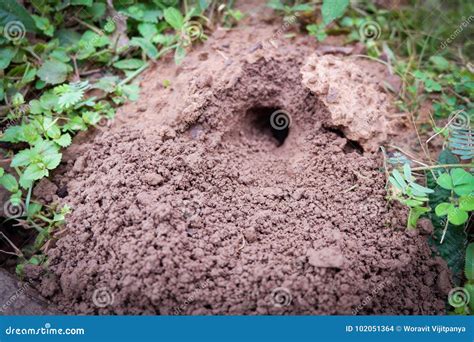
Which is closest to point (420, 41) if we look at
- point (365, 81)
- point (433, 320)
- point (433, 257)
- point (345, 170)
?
point (365, 81)

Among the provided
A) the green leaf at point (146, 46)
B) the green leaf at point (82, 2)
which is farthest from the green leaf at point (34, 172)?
the green leaf at point (82, 2)

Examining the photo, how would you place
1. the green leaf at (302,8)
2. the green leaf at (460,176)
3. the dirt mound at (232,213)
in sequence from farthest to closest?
the green leaf at (302,8), the green leaf at (460,176), the dirt mound at (232,213)

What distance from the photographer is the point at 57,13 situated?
2582 millimetres

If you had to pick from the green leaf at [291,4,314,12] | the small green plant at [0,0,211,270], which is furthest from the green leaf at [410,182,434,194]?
the small green plant at [0,0,211,270]

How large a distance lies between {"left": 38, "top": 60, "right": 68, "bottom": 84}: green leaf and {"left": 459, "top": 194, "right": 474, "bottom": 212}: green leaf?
202cm

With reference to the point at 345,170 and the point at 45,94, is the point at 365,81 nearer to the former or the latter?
the point at 345,170

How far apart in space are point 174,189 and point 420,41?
1.87 meters

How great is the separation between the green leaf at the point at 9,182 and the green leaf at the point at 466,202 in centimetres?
198

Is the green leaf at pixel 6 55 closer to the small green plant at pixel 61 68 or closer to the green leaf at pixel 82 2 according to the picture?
the small green plant at pixel 61 68

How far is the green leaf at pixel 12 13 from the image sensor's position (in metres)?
2.46

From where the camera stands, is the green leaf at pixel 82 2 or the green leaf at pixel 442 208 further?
the green leaf at pixel 82 2

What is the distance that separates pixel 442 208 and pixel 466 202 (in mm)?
98

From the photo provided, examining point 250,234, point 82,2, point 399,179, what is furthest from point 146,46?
point 399,179

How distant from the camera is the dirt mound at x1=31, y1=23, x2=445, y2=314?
178 centimetres
